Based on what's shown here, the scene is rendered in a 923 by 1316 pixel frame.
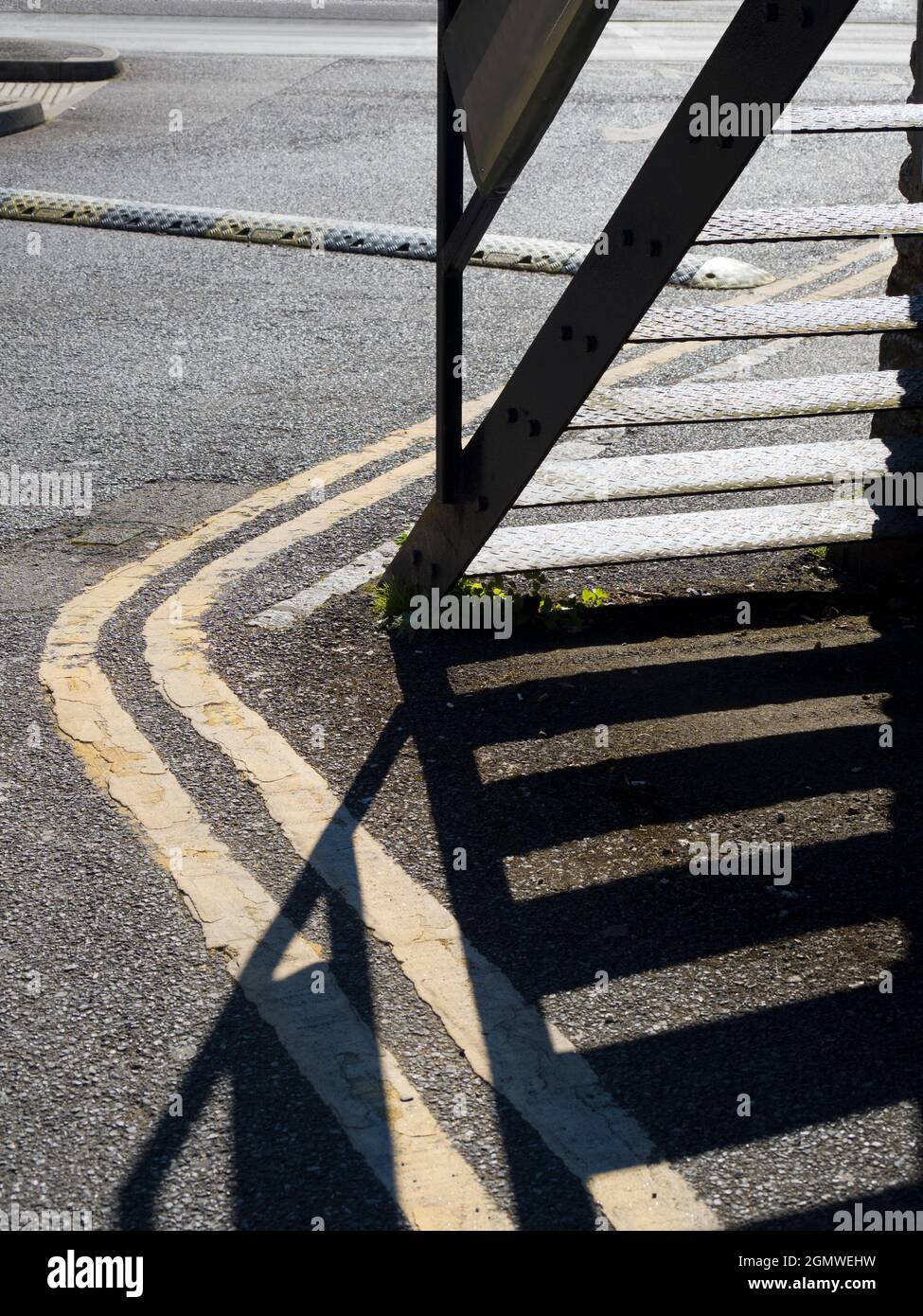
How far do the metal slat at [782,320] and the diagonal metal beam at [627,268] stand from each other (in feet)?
0.98

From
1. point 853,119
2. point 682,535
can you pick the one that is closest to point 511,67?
point 853,119

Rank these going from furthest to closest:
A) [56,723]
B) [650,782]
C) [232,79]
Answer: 1. [232,79]
2. [56,723]
3. [650,782]

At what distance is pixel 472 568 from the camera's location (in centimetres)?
501

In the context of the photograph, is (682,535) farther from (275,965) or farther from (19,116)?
(19,116)

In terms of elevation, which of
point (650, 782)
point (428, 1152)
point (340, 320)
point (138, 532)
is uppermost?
point (340, 320)

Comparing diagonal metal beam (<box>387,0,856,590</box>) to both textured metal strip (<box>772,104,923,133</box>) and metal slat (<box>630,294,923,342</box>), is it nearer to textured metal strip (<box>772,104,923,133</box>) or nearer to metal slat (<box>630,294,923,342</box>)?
metal slat (<box>630,294,923,342</box>)

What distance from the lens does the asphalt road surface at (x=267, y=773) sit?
9.78 feet

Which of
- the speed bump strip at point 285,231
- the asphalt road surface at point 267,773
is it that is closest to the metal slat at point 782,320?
the asphalt road surface at point 267,773

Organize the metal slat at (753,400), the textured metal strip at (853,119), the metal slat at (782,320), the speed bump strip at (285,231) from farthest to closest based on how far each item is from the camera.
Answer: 1. the speed bump strip at (285,231)
2. the metal slat at (753,400)
3. the metal slat at (782,320)
4. the textured metal strip at (853,119)

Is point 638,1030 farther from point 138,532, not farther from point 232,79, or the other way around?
point 232,79

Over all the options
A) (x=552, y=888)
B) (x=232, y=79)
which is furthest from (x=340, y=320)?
(x=232, y=79)

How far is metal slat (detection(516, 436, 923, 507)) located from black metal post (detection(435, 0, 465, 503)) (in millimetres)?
297

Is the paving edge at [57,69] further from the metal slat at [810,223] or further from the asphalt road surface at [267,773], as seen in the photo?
the metal slat at [810,223]

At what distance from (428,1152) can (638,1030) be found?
59 centimetres
